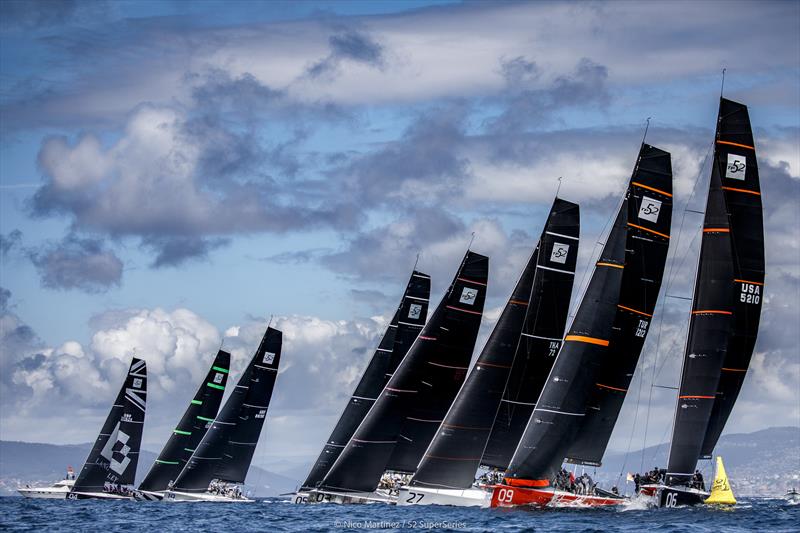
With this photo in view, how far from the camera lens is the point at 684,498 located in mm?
61906

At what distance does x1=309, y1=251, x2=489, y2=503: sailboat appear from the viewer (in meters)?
70.5

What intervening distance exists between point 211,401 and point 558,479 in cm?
4171

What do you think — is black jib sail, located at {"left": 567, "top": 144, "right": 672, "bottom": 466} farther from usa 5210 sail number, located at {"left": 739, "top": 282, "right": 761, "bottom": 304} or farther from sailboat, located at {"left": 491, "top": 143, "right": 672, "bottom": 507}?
usa 5210 sail number, located at {"left": 739, "top": 282, "right": 761, "bottom": 304}

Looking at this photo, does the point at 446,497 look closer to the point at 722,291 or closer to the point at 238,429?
the point at 722,291

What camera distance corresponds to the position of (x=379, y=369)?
8131cm

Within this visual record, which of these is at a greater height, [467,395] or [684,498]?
[467,395]

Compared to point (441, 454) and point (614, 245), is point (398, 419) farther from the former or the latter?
point (614, 245)

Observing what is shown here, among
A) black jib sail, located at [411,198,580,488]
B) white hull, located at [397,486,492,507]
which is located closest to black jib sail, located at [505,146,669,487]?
white hull, located at [397,486,492,507]

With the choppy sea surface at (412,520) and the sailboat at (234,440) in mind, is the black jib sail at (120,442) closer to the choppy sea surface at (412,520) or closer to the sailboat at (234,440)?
the sailboat at (234,440)

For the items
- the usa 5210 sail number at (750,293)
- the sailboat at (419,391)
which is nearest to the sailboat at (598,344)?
the usa 5210 sail number at (750,293)

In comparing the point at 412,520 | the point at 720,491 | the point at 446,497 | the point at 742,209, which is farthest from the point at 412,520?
the point at 742,209

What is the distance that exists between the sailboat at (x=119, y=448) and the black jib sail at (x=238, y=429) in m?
9.83

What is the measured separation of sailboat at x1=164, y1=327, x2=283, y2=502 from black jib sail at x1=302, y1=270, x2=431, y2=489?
979 centimetres

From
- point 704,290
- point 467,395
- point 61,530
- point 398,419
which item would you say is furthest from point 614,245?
point 61,530
